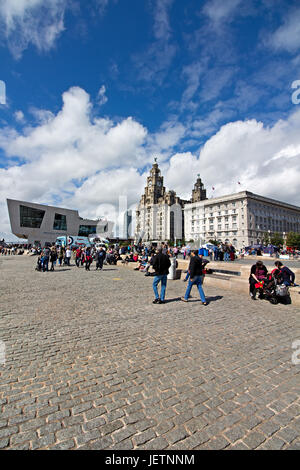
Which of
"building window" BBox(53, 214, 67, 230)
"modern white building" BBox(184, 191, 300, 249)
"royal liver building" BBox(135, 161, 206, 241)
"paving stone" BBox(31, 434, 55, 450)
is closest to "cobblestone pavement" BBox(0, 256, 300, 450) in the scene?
"paving stone" BBox(31, 434, 55, 450)

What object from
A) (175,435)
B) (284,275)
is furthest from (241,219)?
(175,435)

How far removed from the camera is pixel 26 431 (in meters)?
2.24

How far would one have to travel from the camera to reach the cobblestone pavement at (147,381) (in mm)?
2232

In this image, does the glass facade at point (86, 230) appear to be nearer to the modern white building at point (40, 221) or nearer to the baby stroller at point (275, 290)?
the modern white building at point (40, 221)

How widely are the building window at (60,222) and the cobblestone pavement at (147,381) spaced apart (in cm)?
7567

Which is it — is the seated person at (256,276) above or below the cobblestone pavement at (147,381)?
above

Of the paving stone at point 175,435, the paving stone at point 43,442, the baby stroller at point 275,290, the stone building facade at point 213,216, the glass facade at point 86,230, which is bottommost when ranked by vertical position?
the paving stone at point 175,435

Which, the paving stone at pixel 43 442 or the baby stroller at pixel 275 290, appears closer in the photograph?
the paving stone at pixel 43 442

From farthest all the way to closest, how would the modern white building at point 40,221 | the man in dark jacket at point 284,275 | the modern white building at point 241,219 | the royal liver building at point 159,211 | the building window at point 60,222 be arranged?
the royal liver building at point 159,211
the modern white building at point 241,219
the building window at point 60,222
the modern white building at point 40,221
the man in dark jacket at point 284,275

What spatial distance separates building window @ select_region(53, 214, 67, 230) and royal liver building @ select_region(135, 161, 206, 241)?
5547 centimetres

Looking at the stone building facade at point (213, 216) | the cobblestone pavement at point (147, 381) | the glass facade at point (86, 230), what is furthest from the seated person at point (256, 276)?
the glass facade at point (86, 230)

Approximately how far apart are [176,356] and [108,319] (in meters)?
2.36
